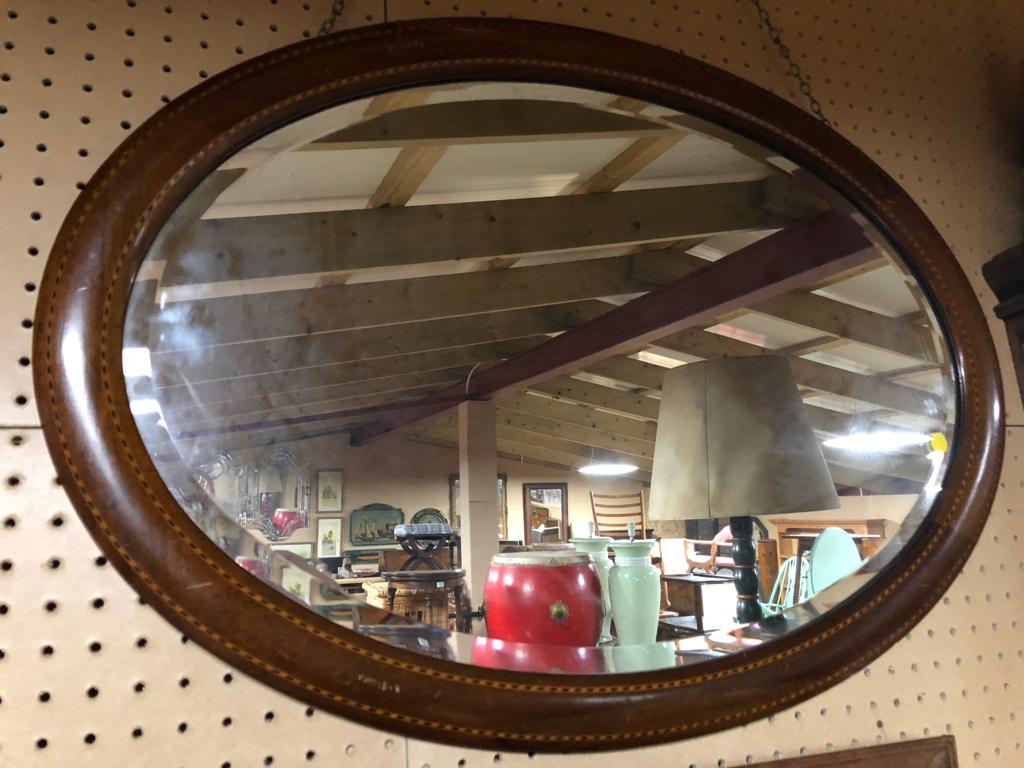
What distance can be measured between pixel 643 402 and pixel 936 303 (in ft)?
1.28

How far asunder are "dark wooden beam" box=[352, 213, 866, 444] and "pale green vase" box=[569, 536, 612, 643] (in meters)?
0.18

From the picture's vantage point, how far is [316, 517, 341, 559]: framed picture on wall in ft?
2.07

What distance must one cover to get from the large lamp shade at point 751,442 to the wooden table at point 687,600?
105 mm

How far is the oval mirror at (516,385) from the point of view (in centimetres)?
59

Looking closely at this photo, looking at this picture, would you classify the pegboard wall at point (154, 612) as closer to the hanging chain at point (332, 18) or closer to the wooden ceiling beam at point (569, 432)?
the hanging chain at point (332, 18)

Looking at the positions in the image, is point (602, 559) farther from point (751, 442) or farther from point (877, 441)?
point (877, 441)

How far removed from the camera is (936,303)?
36.0 inches

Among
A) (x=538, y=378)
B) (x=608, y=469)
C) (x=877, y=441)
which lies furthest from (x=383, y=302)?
(x=877, y=441)

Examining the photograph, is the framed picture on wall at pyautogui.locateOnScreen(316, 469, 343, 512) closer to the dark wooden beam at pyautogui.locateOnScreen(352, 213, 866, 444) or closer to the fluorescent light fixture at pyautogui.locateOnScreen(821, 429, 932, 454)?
the dark wooden beam at pyautogui.locateOnScreen(352, 213, 866, 444)

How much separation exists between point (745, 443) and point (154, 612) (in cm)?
73

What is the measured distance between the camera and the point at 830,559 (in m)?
0.89

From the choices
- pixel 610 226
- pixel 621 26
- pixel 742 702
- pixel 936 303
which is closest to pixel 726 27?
pixel 621 26

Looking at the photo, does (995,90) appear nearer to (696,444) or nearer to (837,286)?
(837,286)

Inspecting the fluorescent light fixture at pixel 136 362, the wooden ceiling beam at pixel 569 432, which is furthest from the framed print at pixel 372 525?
the fluorescent light fixture at pixel 136 362
